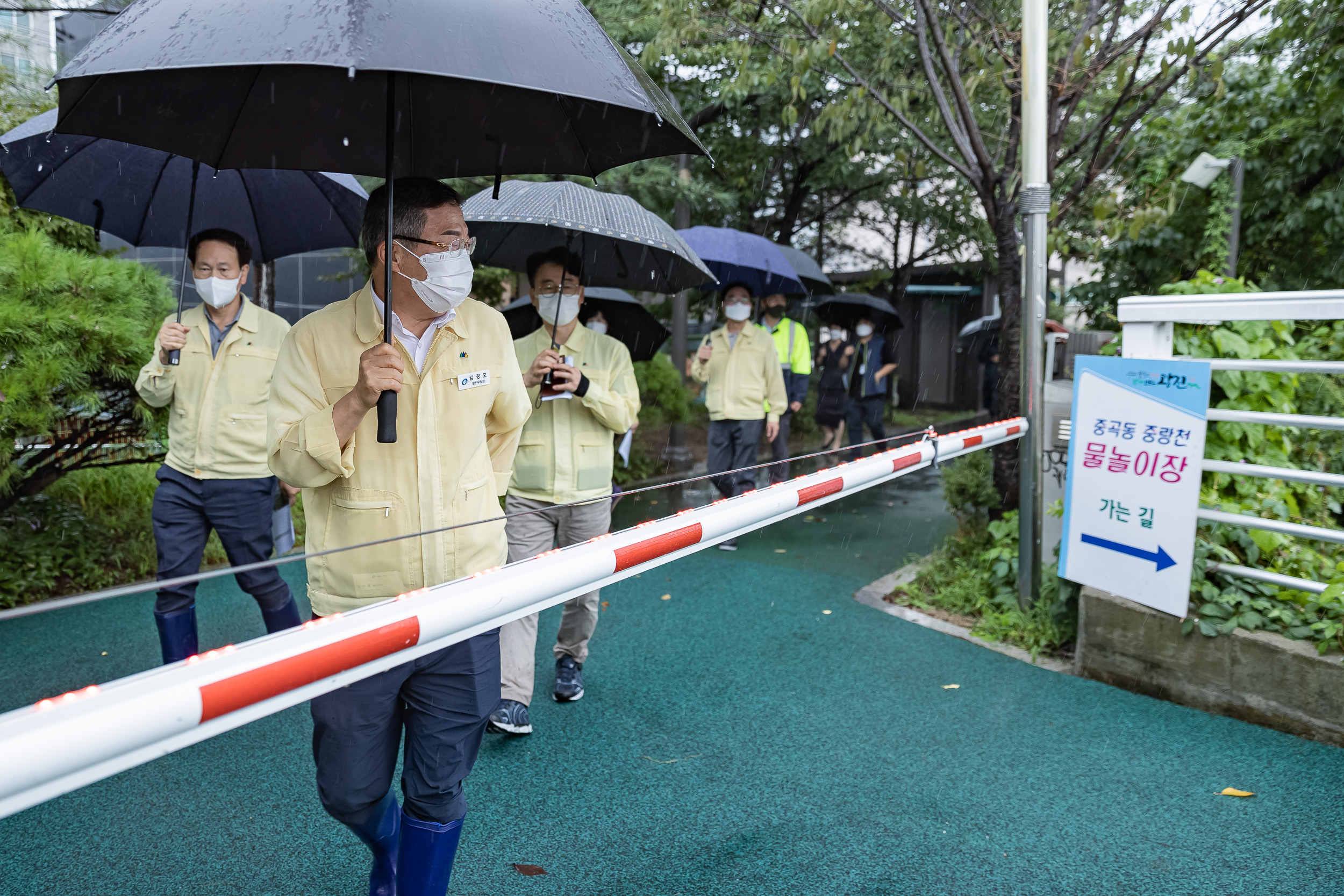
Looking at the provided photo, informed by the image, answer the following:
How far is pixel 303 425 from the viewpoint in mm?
2057

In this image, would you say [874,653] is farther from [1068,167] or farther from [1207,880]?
[1068,167]

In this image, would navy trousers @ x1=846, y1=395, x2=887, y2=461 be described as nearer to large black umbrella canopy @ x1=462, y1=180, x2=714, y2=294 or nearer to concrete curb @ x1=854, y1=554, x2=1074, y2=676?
concrete curb @ x1=854, y1=554, x2=1074, y2=676

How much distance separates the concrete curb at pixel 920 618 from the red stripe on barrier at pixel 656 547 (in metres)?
2.89

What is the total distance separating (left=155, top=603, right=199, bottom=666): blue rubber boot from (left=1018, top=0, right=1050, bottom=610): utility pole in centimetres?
391

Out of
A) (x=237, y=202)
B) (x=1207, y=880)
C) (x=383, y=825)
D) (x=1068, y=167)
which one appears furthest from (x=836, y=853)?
(x=1068, y=167)

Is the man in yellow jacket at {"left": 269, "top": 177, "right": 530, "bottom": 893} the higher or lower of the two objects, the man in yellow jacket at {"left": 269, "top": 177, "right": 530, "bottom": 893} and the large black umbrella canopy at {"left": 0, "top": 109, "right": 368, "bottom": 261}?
the lower

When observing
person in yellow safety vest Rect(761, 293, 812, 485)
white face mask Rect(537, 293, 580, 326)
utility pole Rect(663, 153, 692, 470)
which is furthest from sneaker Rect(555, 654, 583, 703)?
utility pole Rect(663, 153, 692, 470)

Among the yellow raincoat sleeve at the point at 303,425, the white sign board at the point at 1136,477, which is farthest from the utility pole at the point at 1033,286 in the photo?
the yellow raincoat sleeve at the point at 303,425

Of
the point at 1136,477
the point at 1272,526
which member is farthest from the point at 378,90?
the point at 1272,526

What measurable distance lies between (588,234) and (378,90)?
1.88m

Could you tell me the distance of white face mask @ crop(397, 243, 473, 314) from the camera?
219 centimetres

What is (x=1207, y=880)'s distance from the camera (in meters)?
2.76

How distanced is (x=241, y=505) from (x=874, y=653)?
300 cm

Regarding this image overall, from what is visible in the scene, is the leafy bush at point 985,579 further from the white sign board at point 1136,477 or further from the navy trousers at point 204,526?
the navy trousers at point 204,526
